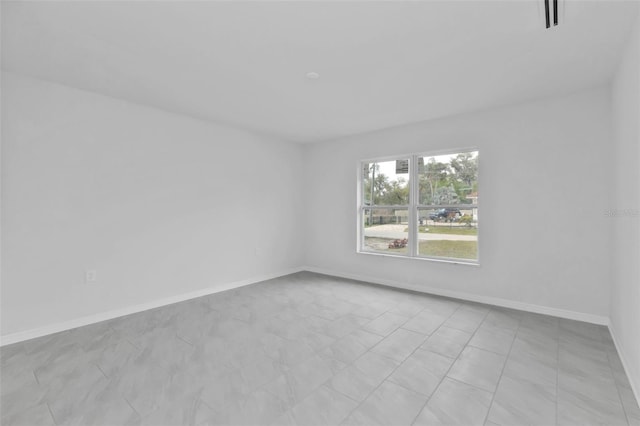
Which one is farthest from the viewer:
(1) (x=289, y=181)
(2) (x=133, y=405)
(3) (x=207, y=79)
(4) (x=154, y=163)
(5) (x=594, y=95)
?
(1) (x=289, y=181)

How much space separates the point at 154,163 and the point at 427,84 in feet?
11.2

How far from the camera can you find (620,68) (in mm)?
2605

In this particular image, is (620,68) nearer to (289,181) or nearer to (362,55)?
(362,55)

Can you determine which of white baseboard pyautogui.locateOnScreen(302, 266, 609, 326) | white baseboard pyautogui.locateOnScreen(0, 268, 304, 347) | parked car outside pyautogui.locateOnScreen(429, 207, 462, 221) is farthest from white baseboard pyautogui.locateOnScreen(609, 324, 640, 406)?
white baseboard pyautogui.locateOnScreen(0, 268, 304, 347)

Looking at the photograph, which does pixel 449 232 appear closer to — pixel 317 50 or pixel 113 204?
pixel 317 50

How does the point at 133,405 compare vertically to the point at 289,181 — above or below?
below

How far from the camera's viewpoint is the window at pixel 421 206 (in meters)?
4.09

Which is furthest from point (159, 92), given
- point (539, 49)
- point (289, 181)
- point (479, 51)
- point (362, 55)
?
point (539, 49)

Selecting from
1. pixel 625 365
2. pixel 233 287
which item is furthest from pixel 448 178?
pixel 233 287

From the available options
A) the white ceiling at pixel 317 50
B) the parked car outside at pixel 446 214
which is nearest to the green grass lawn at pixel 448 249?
the parked car outside at pixel 446 214

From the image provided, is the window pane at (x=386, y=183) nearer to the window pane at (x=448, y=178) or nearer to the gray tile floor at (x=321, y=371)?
the window pane at (x=448, y=178)

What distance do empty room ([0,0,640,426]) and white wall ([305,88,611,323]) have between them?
0.9 inches

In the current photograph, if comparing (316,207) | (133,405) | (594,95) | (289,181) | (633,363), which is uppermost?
(594,95)

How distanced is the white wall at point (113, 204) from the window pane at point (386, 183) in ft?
6.24
